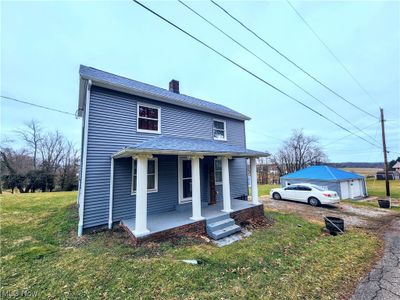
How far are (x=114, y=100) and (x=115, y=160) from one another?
2559mm

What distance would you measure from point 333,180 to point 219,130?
12.9 m

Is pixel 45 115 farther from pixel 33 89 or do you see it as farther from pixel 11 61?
pixel 11 61

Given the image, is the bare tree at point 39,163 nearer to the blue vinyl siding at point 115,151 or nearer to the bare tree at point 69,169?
the bare tree at point 69,169

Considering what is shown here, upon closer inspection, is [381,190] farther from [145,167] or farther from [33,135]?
[33,135]

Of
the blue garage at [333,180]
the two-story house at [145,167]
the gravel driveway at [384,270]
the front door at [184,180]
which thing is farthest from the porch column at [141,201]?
the blue garage at [333,180]

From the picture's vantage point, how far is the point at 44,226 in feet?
24.1

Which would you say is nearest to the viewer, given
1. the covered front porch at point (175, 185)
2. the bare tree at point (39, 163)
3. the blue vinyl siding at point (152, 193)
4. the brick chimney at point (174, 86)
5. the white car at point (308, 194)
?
the covered front porch at point (175, 185)

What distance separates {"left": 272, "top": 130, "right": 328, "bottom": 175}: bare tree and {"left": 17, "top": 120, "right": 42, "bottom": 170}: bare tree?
4826 centimetres

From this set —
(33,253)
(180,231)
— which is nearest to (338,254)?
(180,231)

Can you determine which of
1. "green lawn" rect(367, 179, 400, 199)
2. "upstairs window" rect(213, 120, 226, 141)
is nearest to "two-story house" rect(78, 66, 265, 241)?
"upstairs window" rect(213, 120, 226, 141)

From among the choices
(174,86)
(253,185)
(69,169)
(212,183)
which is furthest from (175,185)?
(69,169)

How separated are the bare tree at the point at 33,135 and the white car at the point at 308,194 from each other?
124ft

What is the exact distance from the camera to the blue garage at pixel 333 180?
54.5 ft

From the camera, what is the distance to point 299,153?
40.8 meters
